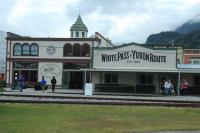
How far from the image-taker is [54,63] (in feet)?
223

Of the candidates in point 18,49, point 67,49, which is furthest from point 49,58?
point 18,49

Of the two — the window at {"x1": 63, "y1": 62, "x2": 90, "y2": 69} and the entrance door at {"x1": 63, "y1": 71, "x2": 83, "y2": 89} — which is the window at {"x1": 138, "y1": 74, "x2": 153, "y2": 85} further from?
the window at {"x1": 63, "y1": 62, "x2": 90, "y2": 69}

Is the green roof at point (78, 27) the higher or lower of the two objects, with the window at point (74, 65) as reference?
higher

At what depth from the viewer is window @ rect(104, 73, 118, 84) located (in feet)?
178

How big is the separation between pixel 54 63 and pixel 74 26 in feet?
65.7

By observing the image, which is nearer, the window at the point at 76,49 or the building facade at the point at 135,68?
the building facade at the point at 135,68

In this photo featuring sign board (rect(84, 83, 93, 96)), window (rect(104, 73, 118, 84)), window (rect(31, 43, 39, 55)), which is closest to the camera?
sign board (rect(84, 83, 93, 96))

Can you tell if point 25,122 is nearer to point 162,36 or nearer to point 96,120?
point 96,120

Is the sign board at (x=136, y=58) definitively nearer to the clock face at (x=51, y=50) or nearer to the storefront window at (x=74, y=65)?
the storefront window at (x=74, y=65)

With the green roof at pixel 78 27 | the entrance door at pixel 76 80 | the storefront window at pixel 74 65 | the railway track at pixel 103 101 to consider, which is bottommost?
the railway track at pixel 103 101

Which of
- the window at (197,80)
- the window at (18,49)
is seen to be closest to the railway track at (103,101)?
the window at (197,80)

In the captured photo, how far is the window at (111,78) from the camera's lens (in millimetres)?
54375

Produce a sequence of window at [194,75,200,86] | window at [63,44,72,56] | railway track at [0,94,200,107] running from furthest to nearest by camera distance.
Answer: window at [63,44,72,56], window at [194,75,200,86], railway track at [0,94,200,107]

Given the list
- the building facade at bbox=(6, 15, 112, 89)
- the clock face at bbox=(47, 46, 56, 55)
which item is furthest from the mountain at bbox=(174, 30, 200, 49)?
the clock face at bbox=(47, 46, 56, 55)
